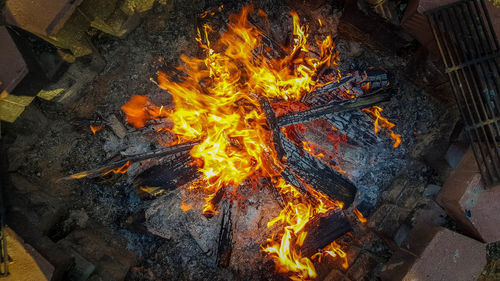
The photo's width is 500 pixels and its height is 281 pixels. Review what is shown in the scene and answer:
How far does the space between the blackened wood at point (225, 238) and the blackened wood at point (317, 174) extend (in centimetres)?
106

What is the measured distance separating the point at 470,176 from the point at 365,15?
2300 millimetres

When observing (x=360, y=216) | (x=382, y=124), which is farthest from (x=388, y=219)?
(x=382, y=124)

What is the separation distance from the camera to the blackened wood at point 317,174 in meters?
3.96

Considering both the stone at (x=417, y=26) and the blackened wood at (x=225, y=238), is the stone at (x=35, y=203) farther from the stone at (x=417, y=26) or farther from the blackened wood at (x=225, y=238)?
the stone at (x=417, y=26)

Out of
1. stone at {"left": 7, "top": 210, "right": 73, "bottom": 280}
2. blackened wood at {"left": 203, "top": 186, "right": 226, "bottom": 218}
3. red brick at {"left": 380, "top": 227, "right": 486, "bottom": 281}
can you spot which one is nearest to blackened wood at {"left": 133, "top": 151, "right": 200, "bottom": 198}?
blackened wood at {"left": 203, "top": 186, "right": 226, "bottom": 218}

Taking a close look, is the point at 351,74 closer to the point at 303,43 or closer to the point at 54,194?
the point at 303,43

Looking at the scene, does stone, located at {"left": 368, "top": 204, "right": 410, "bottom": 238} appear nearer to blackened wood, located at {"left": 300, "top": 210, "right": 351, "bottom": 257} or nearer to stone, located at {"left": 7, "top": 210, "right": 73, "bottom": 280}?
blackened wood, located at {"left": 300, "top": 210, "right": 351, "bottom": 257}

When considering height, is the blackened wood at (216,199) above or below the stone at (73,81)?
below

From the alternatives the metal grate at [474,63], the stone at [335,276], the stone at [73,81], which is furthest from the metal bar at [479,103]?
the stone at [73,81]

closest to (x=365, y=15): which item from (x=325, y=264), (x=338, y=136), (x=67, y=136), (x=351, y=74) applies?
(x=351, y=74)

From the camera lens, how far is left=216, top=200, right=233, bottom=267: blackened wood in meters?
4.07

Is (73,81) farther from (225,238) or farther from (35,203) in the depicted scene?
(225,238)

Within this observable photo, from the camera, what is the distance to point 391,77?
4.16 m

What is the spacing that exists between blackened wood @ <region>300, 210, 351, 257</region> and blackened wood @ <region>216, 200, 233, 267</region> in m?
0.97
